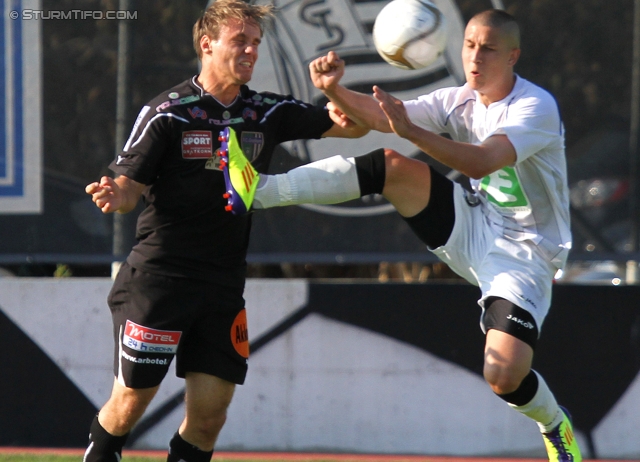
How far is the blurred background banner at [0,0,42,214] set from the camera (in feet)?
17.9

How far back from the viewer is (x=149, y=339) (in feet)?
12.5

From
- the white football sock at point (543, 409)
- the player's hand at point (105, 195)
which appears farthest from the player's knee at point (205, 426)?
the white football sock at point (543, 409)

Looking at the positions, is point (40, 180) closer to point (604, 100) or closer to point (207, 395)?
point (207, 395)

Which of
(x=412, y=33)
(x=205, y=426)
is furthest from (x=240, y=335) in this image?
(x=412, y=33)

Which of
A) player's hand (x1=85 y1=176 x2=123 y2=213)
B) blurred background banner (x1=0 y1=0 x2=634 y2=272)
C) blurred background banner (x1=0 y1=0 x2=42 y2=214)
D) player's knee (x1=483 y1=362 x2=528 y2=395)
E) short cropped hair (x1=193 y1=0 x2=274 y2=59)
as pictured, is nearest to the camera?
player's hand (x1=85 y1=176 x2=123 y2=213)

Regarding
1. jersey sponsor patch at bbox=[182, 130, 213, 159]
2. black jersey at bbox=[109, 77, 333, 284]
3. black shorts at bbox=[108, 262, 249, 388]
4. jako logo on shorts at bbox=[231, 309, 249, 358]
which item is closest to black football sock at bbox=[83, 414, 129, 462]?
black shorts at bbox=[108, 262, 249, 388]

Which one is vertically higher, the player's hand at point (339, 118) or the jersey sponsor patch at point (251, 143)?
the player's hand at point (339, 118)

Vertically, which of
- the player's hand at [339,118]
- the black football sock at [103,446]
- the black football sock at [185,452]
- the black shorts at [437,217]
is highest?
the player's hand at [339,118]

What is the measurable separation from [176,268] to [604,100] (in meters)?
2.86

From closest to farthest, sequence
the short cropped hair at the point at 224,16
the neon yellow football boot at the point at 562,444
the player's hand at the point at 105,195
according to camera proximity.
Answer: the player's hand at the point at 105,195, the short cropped hair at the point at 224,16, the neon yellow football boot at the point at 562,444

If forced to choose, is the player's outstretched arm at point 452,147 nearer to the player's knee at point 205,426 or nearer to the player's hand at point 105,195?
the player's hand at point 105,195

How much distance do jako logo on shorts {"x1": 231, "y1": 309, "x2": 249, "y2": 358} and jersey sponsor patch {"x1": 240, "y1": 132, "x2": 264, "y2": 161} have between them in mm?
715

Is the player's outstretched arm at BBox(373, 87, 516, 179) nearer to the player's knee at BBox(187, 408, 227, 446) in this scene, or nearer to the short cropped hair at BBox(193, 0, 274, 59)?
the short cropped hair at BBox(193, 0, 274, 59)

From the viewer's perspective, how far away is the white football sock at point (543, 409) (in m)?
3.96
